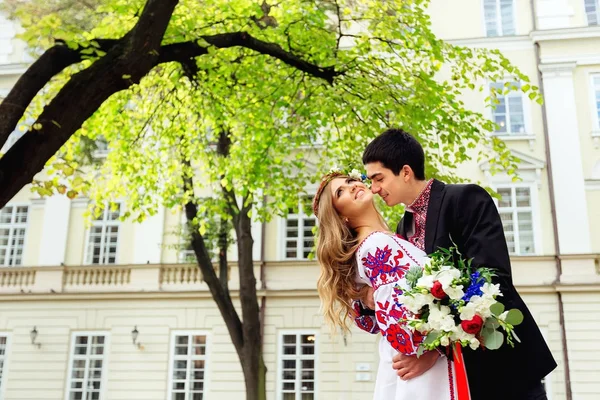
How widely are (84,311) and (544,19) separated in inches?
587

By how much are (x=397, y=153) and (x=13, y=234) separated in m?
19.1

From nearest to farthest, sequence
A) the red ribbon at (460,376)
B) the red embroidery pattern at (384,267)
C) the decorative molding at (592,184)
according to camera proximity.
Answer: the red ribbon at (460,376), the red embroidery pattern at (384,267), the decorative molding at (592,184)

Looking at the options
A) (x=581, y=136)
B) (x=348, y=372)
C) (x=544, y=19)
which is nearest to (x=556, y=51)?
(x=544, y=19)

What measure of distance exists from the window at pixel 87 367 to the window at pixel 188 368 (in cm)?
201

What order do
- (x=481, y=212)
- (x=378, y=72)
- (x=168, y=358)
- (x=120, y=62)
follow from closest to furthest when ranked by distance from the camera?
(x=481, y=212)
(x=120, y=62)
(x=378, y=72)
(x=168, y=358)

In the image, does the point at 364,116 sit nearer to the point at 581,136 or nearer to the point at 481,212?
the point at 481,212

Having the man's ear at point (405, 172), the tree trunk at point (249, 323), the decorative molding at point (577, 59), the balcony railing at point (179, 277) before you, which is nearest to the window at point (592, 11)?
the decorative molding at point (577, 59)

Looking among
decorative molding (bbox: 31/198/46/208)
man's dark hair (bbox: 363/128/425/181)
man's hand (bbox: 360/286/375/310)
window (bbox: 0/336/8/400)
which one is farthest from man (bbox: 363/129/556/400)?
window (bbox: 0/336/8/400)

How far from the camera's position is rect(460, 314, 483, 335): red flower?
2859 millimetres

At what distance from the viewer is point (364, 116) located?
10266 millimetres

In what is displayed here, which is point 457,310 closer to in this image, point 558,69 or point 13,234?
point 558,69

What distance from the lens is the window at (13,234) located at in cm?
2020

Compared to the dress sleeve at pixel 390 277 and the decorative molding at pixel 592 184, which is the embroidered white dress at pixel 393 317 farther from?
the decorative molding at pixel 592 184

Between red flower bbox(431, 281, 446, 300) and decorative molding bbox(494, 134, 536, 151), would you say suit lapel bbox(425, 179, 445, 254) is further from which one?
decorative molding bbox(494, 134, 536, 151)
